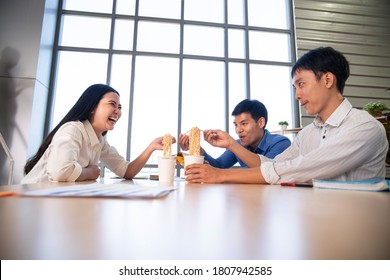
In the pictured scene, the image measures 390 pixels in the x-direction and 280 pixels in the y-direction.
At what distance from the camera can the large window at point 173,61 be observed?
144 inches

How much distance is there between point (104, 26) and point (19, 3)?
1108 mm

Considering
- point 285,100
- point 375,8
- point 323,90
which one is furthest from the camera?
point 375,8

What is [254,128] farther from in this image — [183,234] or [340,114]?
[183,234]

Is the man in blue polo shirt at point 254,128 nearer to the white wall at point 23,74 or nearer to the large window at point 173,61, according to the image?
the large window at point 173,61

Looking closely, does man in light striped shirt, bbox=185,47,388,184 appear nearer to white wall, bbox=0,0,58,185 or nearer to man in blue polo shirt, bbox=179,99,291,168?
man in blue polo shirt, bbox=179,99,291,168

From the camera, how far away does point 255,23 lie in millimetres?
4141

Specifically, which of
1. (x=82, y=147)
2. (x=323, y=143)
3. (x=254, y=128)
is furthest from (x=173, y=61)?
(x=323, y=143)

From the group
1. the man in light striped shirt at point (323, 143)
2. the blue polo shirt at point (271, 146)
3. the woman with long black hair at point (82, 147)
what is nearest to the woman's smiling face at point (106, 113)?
the woman with long black hair at point (82, 147)

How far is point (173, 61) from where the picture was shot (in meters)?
3.87

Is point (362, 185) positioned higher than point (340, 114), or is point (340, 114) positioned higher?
point (340, 114)

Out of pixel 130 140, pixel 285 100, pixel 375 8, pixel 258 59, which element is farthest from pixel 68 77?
pixel 375 8

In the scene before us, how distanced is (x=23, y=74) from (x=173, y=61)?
2.06m
